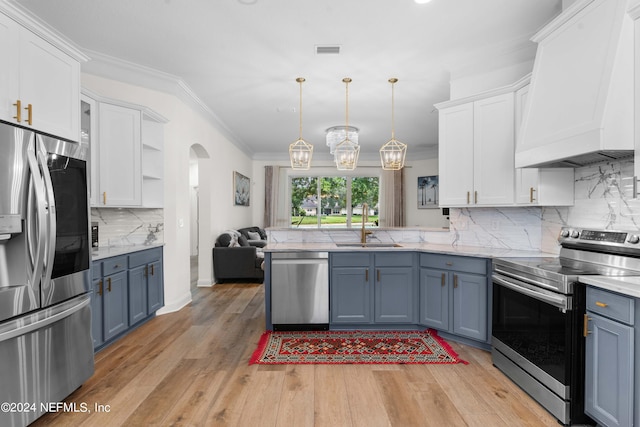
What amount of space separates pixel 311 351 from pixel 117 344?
1.82 metres

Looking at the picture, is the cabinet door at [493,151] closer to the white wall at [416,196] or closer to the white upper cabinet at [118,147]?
the white upper cabinet at [118,147]

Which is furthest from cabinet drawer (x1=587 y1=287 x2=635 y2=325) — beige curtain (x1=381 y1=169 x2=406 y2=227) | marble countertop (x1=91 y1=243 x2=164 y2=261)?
beige curtain (x1=381 y1=169 x2=406 y2=227)

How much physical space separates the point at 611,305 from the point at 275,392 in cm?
207

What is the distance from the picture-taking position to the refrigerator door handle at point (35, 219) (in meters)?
1.88

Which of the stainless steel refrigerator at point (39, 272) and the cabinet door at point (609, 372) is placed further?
the stainless steel refrigerator at point (39, 272)

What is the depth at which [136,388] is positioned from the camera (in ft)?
7.86

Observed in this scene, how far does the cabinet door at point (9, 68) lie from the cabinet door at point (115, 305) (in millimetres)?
1562

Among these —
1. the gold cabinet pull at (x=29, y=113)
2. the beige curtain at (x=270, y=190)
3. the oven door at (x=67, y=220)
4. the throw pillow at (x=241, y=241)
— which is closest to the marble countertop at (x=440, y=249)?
the oven door at (x=67, y=220)

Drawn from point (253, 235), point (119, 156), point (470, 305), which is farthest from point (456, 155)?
point (253, 235)

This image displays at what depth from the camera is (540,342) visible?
220 cm

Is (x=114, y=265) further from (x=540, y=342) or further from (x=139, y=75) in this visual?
(x=540, y=342)

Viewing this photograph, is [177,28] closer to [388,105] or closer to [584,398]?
[388,105]

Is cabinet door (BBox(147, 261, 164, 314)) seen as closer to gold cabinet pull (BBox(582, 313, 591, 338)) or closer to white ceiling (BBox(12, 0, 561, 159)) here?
white ceiling (BBox(12, 0, 561, 159))

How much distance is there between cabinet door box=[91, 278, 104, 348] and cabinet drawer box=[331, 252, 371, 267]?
6.89ft
